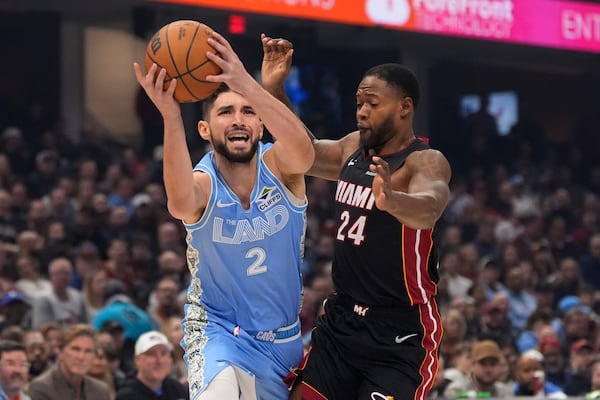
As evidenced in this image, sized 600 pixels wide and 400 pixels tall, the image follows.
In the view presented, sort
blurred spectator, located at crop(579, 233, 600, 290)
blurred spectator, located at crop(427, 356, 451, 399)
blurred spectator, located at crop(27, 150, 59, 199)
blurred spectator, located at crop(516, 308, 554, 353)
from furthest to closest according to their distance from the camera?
blurred spectator, located at crop(579, 233, 600, 290)
blurred spectator, located at crop(27, 150, 59, 199)
blurred spectator, located at crop(516, 308, 554, 353)
blurred spectator, located at crop(427, 356, 451, 399)

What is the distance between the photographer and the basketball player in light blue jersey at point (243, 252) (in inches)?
217

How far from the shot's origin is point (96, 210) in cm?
1306

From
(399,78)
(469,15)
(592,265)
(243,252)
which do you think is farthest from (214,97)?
(592,265)

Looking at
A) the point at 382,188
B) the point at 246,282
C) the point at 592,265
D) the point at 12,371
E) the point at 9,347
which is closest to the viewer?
the point at 382,188

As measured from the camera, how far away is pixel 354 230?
5.60 metres

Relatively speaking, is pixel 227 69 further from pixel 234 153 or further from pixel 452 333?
pixel 452 333

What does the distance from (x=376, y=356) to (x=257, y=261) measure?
68 cm

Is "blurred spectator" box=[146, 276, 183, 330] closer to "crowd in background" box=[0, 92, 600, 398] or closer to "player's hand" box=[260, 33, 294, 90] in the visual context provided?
"crowd in background" box=[0, 92, 600, 398]

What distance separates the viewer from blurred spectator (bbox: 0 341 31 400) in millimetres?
7910

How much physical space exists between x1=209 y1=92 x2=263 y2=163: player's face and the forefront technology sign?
711cm

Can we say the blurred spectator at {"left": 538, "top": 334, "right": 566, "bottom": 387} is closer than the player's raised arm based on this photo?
No

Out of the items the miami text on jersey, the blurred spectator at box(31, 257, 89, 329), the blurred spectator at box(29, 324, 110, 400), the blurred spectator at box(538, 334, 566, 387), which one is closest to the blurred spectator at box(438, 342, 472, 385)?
the blurred spectator at box(538, 334, 566, 387)

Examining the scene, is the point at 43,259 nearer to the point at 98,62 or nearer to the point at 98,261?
the point at 98,261

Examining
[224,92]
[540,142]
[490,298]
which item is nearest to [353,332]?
[224,92]
